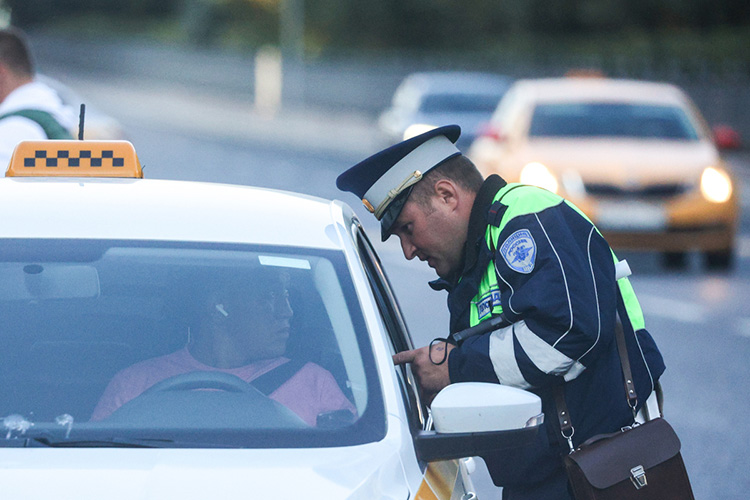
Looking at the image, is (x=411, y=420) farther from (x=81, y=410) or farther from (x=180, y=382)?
(x=81, y=410)

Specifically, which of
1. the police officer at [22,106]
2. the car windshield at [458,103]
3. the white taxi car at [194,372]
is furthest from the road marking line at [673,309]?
the car windshield at [458,103]

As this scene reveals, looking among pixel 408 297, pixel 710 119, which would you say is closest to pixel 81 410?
pixel 408 297

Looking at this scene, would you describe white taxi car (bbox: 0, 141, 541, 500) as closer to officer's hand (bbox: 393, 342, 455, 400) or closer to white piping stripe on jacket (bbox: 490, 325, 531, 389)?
officer's hand (bbox: 393, 342, 455, 400)

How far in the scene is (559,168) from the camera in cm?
1198

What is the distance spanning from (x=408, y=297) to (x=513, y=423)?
26.2ft

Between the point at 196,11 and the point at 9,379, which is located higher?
the point at 9,379

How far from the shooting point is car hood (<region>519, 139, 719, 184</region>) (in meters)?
12.0

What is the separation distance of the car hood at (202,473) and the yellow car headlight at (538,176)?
9.37m

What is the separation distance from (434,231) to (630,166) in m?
9.25

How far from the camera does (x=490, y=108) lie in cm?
2097

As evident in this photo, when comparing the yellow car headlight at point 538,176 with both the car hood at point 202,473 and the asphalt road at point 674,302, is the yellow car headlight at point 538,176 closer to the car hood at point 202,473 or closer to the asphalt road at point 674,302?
the asphalt road at point 674,302

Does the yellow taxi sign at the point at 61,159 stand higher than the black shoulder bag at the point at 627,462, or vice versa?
the yellow taxi sign at the point at 61,159

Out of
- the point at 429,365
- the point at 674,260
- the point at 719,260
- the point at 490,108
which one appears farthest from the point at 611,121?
the point at 429,365

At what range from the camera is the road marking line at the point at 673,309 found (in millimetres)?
10055
